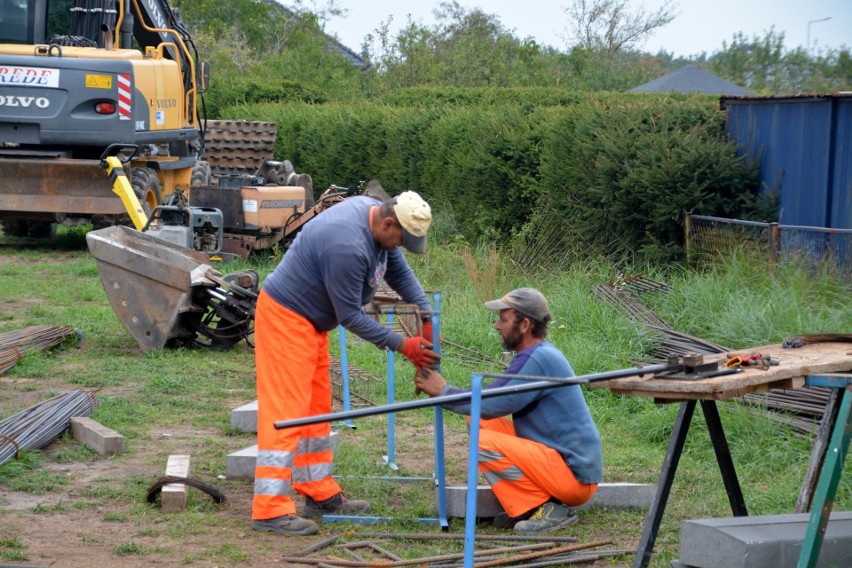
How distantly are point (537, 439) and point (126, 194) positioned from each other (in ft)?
26.6

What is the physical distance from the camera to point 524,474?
5.32 meters

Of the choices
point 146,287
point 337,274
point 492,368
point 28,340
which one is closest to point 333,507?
point 337,274

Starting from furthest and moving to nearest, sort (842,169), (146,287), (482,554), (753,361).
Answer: (842,169) < (146,287) < (482,554) < (753,361)

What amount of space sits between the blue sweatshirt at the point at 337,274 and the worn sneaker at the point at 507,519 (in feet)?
3.51

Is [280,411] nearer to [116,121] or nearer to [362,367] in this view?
[362,367]

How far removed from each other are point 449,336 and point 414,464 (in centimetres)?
330

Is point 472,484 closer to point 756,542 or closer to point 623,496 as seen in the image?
point 756,542

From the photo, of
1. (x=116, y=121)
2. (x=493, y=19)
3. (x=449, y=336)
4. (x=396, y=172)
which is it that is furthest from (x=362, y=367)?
(x=493, y=19)

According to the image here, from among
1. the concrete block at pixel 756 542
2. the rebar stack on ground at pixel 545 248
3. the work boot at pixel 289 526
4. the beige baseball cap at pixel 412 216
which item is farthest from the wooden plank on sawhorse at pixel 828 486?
the rebar stack on ground at pixel 545 248

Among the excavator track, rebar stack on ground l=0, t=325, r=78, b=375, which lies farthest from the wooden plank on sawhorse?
the excavator track

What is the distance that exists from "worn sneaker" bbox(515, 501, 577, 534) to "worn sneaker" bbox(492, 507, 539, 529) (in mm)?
28

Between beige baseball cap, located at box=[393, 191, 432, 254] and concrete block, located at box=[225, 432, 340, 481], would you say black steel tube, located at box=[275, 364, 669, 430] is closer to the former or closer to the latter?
beige baseball cap, located at box=[393, 191, 432, 254]

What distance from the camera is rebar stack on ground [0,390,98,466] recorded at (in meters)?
6.39

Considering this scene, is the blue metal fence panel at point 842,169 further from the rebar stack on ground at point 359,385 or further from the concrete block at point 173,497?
the concrete block at point 173,497
